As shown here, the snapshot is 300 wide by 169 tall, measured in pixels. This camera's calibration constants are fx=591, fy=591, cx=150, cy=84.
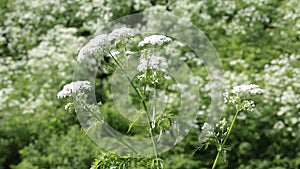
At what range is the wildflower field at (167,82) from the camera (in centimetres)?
472

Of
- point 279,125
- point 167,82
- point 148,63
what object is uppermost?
point 148,63

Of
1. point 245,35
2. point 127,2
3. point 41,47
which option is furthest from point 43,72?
point 245,35

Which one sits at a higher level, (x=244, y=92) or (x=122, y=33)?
(x=122, y=33)

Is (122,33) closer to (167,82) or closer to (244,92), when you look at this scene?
(244,92)

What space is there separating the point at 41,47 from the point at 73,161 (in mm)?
1983

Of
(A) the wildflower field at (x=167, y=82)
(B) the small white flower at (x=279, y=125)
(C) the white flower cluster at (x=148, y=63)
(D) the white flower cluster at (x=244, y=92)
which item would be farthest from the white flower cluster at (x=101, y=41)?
(B) the small white flower at (x=279, y=125)

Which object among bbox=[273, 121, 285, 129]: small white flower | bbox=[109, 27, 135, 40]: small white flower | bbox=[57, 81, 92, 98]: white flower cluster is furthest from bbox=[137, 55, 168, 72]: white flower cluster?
bbox=[273, 121, 285, 129]: small white flower

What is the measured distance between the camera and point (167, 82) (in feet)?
18.6

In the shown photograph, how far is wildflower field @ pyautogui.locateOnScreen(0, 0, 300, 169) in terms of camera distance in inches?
186

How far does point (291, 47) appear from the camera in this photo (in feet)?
19.8

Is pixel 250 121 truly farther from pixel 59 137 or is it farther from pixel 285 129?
pixel 59 137

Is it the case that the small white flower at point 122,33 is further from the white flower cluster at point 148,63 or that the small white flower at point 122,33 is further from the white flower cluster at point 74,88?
the white flower cluster at point 74,88

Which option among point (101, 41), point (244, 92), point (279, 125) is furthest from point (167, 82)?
point (101, 41)

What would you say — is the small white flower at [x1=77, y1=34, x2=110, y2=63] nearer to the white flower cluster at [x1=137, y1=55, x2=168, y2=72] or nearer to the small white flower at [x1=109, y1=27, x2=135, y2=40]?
the small white flower at [x1=109, y1=27, x2=135, y2=40]
